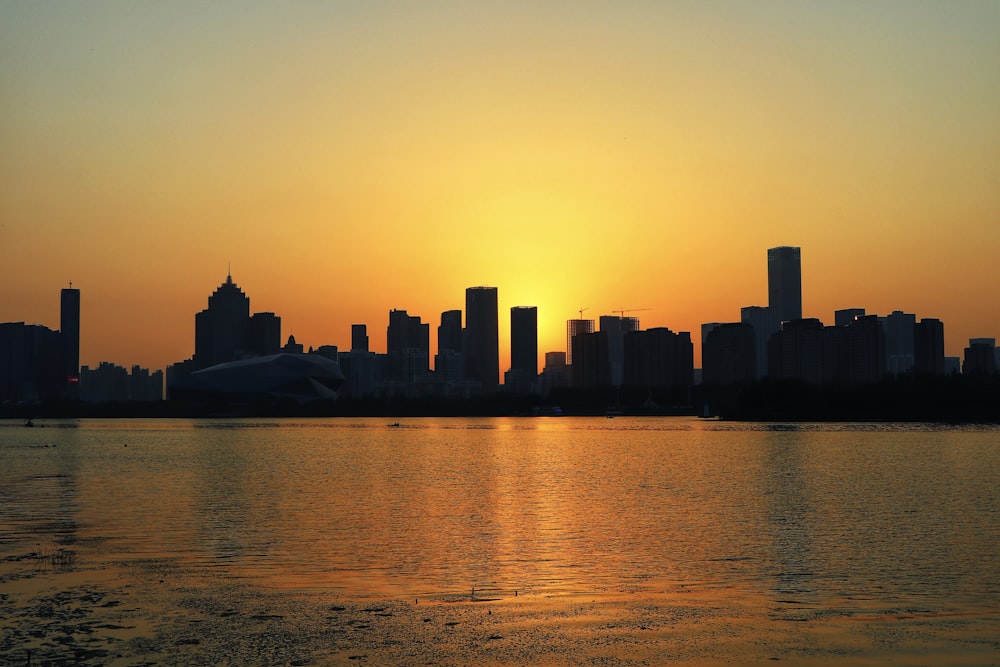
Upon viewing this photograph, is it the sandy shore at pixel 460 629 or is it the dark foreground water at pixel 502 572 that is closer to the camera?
the sandy shore at pixel 460 629

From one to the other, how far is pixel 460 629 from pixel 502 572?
7.43m

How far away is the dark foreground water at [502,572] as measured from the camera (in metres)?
19.5

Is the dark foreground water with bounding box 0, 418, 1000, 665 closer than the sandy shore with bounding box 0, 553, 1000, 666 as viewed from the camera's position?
No

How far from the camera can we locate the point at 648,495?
180 ft

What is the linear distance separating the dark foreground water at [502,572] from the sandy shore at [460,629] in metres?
0.08

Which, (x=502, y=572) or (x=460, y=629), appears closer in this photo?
(x=460, y=629)

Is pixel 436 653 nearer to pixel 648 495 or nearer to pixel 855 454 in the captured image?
pixel 648 495

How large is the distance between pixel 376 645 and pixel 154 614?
5768 mm

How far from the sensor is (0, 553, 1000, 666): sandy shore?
18.6 meters

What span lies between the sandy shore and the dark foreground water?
3.1 inches

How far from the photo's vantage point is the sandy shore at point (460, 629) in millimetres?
18609

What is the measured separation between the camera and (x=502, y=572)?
28.3m

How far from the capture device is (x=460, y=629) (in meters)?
21.0

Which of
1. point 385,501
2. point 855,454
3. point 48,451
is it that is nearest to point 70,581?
point 385,501
